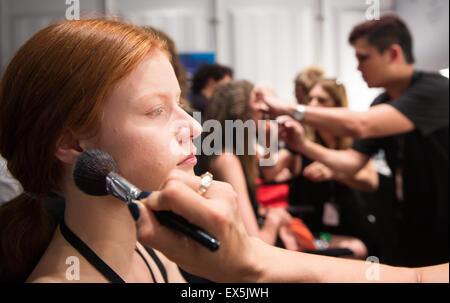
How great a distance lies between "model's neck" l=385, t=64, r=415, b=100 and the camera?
0.69m

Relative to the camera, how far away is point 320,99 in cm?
85

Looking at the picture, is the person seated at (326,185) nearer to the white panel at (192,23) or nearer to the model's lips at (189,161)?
the model's lips at (189,161)

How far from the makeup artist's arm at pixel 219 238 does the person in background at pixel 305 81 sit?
51cm

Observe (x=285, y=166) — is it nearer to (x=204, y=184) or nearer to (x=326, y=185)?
(x=326, y=185)

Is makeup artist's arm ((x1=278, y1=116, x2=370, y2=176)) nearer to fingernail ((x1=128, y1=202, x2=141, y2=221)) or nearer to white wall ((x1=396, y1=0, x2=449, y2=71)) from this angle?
white wall ((x1=396, y1=0, x2=449, y2=71))

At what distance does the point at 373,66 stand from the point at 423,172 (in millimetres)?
254

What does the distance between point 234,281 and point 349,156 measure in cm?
61

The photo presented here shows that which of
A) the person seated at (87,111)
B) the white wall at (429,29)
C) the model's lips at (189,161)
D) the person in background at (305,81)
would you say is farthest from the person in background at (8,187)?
the white wall at (429,29)

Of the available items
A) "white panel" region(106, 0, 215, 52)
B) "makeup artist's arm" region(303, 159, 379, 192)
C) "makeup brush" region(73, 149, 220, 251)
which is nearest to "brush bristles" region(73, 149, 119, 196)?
"makeup brush" region(73, 149, 220, 251)

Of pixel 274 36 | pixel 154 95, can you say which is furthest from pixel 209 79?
pixel 154 95

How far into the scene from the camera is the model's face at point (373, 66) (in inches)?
25.9

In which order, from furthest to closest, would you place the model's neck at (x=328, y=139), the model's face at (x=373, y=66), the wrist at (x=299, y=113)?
the model's neck at (x=328, y=139) → the wrist at (x=299, y=113) → the model's face at (x=373, y=66)
